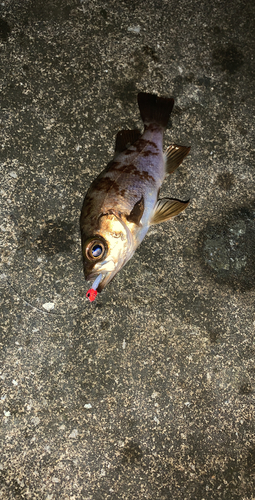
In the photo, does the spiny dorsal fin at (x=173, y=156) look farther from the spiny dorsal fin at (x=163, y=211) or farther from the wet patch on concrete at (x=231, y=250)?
the wet patch on concrete at (x=231, y=250)

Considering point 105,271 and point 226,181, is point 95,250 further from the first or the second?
point 226,181

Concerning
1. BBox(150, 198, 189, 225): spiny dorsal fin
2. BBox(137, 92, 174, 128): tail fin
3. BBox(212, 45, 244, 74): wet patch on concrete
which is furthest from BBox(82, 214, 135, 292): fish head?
BBox(212, 45, 244, 74): wet patch on concrete

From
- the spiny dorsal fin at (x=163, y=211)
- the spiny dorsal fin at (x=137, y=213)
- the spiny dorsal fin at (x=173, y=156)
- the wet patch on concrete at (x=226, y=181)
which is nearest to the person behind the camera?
the spiny dorsal fin at (x=137, y=213)

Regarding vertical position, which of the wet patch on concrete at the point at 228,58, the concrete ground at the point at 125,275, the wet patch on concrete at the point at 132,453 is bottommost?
the wet patch on concrete at the point at 132,453

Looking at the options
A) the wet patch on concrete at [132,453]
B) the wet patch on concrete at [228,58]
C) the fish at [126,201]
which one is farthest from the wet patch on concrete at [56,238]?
the wet patch on concrete at [228,58]

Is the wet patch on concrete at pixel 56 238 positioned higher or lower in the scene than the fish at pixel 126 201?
lower

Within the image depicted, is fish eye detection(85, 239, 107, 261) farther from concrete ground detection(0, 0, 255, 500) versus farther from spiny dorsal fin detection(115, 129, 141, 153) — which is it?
spiny dorsal fin detection(115, 129, 141, 153)

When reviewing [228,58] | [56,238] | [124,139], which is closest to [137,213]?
[124,139]
